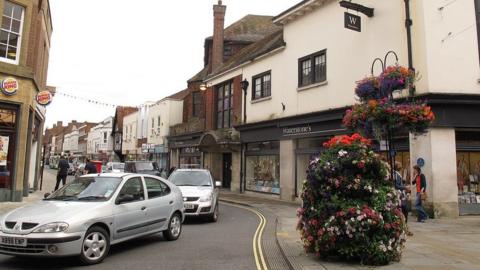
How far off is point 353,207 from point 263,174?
1615cm

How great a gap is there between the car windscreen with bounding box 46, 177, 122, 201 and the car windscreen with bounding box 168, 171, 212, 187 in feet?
17.7

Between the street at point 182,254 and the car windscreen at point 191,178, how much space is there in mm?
2362

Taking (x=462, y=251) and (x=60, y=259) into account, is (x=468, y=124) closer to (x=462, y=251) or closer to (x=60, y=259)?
(x=462, y=251)

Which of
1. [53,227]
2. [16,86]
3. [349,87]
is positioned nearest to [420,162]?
[349,87]

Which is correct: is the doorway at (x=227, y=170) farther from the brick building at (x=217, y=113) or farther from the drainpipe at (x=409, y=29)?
the drainpipe at (x=409, y=29)

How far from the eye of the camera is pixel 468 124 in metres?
13.6

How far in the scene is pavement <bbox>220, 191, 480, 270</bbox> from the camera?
682 centimetres

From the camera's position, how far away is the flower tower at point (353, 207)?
681cm

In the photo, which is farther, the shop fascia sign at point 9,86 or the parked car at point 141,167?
the parked car at point 141,167

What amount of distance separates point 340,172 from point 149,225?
13.2ft

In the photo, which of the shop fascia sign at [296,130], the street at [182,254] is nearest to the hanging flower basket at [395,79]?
the street at [182,254]

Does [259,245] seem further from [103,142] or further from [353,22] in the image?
[103,142]

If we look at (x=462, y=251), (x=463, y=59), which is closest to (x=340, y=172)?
(x=462, y=251)

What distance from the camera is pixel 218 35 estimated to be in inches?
1208
